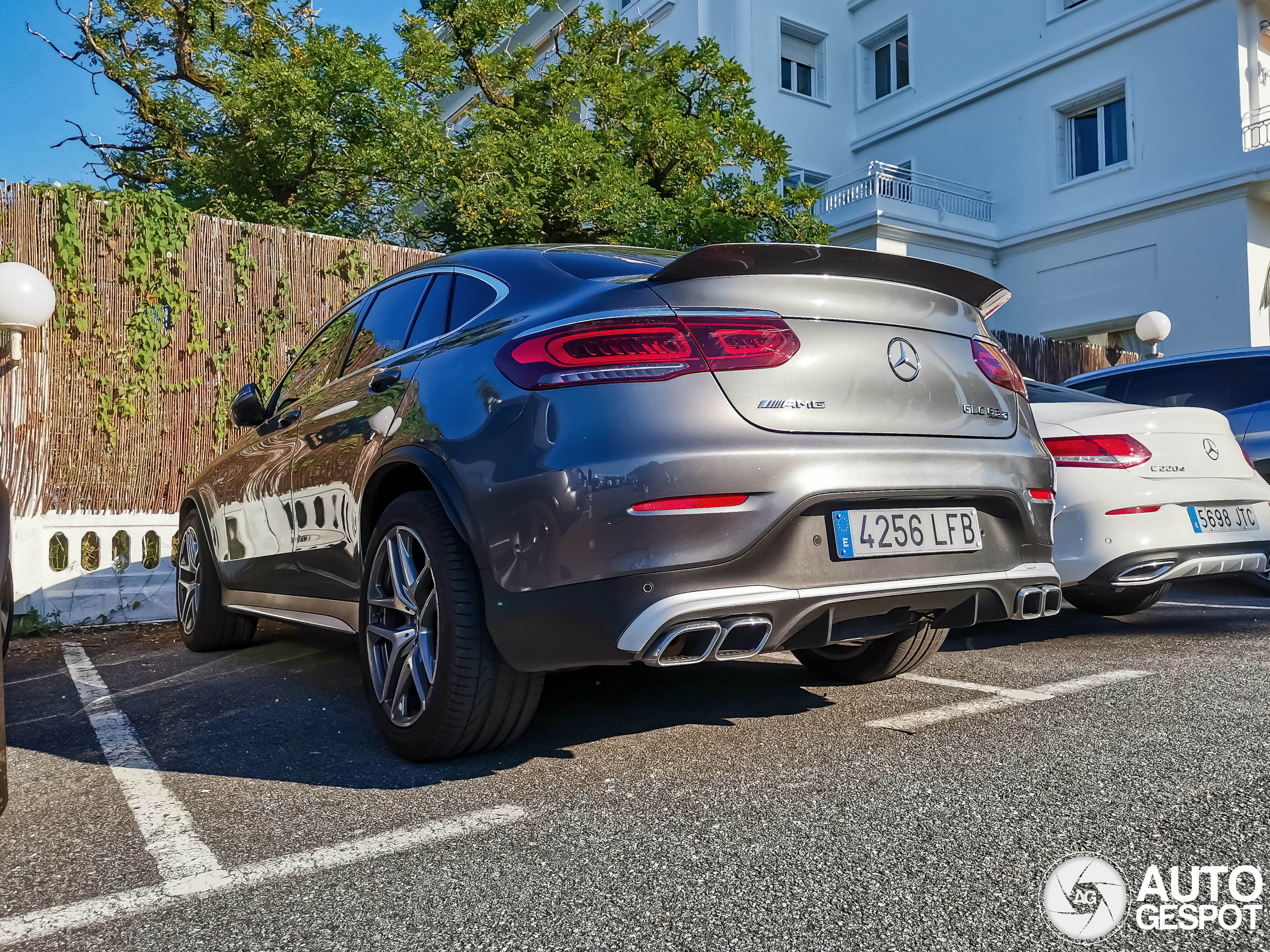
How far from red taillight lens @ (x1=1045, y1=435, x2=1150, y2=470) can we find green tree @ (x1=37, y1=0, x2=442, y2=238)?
9.91 meters

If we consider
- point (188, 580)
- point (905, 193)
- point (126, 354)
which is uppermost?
point (905, 193)

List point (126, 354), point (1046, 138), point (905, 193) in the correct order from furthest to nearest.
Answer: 1. point (905, 193)
2. point (1046, 138)
3. point (126, 354)

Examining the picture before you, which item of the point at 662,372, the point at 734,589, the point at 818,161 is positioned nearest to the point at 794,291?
the point at 662,372

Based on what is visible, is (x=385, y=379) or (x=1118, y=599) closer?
(x=385, y=379)

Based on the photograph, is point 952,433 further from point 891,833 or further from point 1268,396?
point 1268,396

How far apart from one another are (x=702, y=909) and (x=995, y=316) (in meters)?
18.7

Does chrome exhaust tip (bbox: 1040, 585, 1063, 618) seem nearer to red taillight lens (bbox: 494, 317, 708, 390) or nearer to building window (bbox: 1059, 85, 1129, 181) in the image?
red taillight lens (bbox: 494, 317, 708, 390)

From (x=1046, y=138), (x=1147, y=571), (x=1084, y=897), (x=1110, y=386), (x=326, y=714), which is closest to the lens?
(x=1084, y=897)

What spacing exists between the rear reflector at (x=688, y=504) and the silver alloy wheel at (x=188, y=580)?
11.4 feet

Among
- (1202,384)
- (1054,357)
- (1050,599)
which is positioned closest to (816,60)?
(1054,357)

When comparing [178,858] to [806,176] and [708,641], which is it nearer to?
[708,641]

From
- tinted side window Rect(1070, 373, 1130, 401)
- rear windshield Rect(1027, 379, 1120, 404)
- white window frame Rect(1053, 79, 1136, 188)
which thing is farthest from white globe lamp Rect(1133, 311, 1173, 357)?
rear windshield Rect(1027, 379, 1120, 404)

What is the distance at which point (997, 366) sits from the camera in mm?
2883

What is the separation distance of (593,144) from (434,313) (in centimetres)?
944
